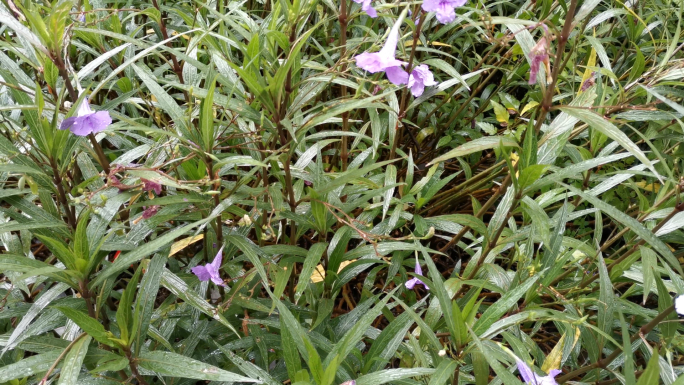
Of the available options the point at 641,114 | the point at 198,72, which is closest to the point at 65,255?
the point at 198,72

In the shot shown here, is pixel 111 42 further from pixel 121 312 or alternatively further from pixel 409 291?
pixel 409 291

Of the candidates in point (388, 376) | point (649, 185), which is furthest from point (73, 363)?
point (649, 185)

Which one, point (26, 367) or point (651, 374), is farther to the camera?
point (26, 367)

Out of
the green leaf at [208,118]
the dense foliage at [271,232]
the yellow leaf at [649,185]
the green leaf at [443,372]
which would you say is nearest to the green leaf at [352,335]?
the dense foliage at [271,232]

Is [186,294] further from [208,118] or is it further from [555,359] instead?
[555,359]

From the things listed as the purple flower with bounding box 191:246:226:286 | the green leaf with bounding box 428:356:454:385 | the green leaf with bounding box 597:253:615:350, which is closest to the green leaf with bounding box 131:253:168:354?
the purple flower with bounding box 191:246:226:286

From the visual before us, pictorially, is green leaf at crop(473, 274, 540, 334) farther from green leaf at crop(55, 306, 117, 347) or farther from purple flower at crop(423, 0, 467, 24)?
green leaf at crop(55, 306, 117, 347)
